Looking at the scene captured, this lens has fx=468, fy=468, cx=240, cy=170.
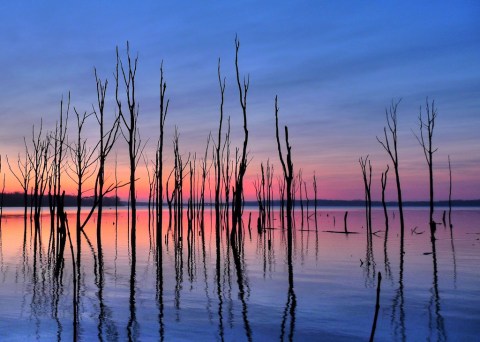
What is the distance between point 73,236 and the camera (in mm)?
20938

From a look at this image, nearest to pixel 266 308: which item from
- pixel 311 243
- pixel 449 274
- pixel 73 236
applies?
pixel 449 274

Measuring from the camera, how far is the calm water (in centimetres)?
553

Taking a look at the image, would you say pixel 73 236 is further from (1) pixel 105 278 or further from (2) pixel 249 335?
(2) pixel 249 335

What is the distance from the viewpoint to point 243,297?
7.46 meters

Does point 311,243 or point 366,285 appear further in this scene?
point 311,243

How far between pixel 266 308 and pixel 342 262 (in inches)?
217

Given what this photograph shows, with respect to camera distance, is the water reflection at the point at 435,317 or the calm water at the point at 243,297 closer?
the water reflection at the point at 435,317

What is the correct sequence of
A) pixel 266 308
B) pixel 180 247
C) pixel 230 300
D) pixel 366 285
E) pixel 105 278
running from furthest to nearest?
pixel 180 247 → pixel 105 278 → pixel 366 285 → pixel 230 300 → pixel 266 308

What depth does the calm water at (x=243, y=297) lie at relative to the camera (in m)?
5.53

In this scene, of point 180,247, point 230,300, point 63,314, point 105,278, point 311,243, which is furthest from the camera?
point 311,243

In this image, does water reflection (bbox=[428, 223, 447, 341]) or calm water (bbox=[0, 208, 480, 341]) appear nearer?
water reflection (bbox=[428, 223, 447, 341])

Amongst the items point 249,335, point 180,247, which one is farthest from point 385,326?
point 180,247

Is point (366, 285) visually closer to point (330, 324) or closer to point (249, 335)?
point (330, 324)

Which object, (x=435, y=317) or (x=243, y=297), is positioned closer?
(x=435, y=317)
